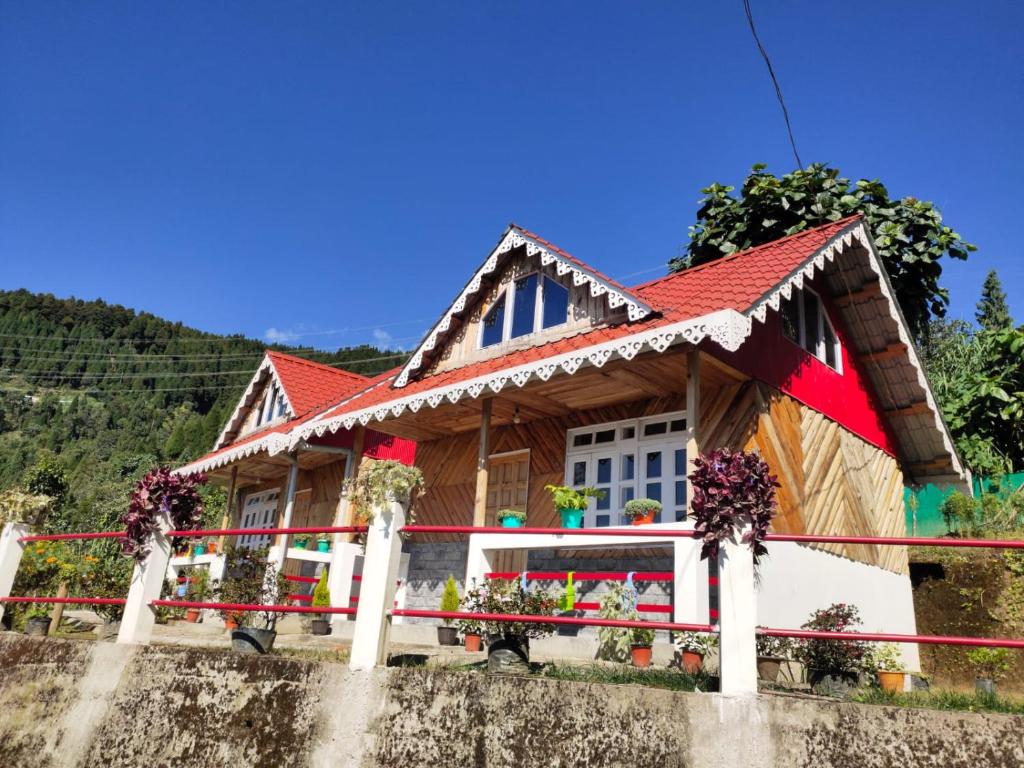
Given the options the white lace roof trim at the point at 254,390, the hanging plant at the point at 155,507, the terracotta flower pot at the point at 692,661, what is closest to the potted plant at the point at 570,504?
the terracotta flower pot at the point at 692,661

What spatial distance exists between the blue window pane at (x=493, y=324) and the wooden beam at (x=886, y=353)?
643cm

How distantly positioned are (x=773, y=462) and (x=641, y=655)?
3793 mm

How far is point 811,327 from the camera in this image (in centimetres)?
1229

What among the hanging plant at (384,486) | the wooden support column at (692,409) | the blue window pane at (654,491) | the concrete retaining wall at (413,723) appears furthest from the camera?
the blue window pane at (654,491)

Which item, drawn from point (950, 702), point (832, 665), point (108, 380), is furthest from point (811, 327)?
point (108, 380)

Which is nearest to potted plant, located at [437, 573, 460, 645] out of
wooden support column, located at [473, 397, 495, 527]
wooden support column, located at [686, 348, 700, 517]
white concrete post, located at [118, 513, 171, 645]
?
wooden support column, located at [473, 397, 495, 527]

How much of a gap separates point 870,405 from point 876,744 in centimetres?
1072

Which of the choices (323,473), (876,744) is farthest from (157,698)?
(323,473)

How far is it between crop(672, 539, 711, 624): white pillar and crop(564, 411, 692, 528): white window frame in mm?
2270

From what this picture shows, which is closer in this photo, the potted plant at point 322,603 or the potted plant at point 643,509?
the potted plant at point 643,509

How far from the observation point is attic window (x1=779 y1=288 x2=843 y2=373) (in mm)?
11734

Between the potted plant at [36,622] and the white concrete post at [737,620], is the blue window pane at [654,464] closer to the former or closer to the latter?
the white concrete post at [737,620]

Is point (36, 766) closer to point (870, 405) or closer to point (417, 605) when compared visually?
point (417, 605)

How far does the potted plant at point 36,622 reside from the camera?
870 centimetres
